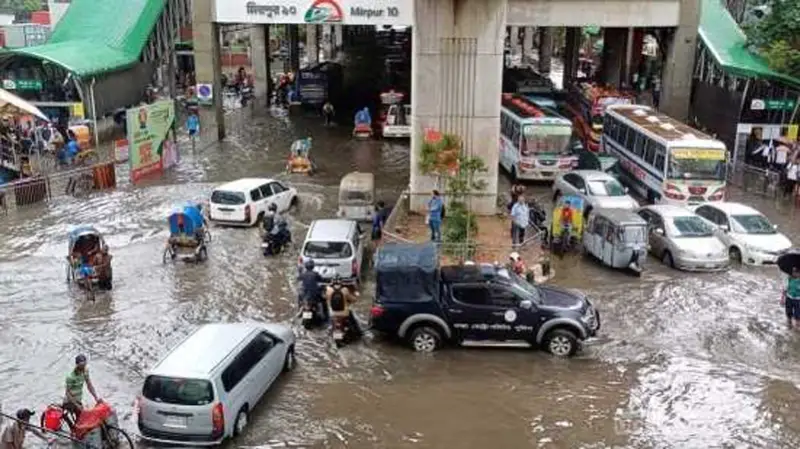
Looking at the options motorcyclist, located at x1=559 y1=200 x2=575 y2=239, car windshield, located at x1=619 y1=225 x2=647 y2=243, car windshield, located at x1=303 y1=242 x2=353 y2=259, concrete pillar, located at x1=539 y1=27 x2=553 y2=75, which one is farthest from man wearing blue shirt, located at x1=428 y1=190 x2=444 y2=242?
concrete pillar, located at x1=539 y1=27 x2=553 y2=75

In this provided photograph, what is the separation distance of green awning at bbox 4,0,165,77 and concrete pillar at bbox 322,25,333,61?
3561 cm

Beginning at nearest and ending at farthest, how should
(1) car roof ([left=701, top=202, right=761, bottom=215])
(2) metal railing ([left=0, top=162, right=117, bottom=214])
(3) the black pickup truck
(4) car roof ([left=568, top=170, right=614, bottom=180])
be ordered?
(3) the black pickup truck → (1) car roof ([left=701, top=202, right=761, bottom=215]) → (4) car roof ([left=568, top=170, right=614, bottom=180]) → (2) metal railing ([left=0, top=162, right=117, bottom=214])

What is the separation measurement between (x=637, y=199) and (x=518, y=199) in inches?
330

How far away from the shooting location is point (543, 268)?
21.9 metres

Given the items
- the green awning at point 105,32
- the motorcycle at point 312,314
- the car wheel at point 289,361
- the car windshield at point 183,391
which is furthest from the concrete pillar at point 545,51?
the car windshield at point 183,391

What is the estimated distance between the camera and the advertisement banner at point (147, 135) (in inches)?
1235

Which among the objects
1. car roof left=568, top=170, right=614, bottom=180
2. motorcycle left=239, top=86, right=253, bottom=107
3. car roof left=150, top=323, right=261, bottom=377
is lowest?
car roof left=150, top=323, right=261, bottom=377

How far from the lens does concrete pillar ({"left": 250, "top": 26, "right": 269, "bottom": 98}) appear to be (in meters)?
50.7

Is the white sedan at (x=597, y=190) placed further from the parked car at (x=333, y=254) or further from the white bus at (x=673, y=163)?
the parked car at (x=333, y=254)

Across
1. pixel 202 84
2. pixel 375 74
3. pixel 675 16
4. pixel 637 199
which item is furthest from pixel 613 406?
pixel 375 74

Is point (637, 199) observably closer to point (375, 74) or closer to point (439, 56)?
point (439, 56)

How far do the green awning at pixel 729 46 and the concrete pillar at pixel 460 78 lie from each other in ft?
45.7

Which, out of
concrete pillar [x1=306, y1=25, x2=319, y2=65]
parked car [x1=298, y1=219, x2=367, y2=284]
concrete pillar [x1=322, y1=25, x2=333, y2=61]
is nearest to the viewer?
parked car [x1=298, y1=219, x2=367, y2=284]

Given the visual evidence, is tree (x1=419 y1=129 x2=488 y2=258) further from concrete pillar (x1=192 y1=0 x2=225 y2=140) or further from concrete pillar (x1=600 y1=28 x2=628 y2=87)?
concrete pillar (x1=600 y1=28 x2=628 y2=87)
